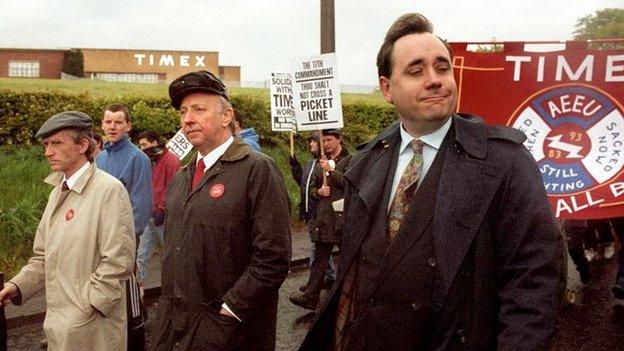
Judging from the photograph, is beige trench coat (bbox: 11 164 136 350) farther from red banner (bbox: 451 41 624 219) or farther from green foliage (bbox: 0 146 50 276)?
green foliage (bbox: 0 146 50 276)

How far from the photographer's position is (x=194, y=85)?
3.59m

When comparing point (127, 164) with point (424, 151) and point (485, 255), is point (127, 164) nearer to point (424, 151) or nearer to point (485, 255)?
point (424, 151)

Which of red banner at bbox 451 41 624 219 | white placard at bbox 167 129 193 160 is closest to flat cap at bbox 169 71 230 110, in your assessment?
red banner at bbox 451 41 624 219

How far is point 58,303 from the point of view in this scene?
388 cm

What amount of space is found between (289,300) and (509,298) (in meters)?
6.10

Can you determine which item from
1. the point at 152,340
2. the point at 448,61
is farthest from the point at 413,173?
the point at 152,340

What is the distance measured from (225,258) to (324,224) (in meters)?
4.17

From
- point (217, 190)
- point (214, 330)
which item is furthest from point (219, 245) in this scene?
point (214, 330)

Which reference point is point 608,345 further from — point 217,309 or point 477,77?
point 217,309

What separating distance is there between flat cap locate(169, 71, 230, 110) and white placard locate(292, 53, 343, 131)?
4672 mm

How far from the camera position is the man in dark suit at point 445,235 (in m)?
2.22

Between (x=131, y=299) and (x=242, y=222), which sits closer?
(x=242, y=222)

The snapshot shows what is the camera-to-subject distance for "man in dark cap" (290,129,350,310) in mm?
7453

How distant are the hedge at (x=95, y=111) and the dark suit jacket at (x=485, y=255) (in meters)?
13.4
